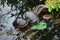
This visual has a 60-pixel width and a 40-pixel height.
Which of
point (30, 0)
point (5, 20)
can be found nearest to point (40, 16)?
point (30, 0)

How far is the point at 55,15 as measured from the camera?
989mm

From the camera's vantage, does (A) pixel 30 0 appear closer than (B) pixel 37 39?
No

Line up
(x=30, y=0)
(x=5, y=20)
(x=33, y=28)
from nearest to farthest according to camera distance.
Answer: (x=33, y=28) < (x=30, y=0) < (x=5, y=20)

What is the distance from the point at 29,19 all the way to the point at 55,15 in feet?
0.48

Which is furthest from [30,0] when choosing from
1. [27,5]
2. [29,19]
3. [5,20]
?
[5,20]

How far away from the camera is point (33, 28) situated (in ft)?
3.18

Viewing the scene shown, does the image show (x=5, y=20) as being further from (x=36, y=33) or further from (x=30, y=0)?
(x=36, y=33)

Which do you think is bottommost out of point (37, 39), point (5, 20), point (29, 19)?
point (5, 20)

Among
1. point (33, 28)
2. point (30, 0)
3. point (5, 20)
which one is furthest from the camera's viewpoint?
point (5, 20)

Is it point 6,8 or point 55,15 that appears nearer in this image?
point 55,15

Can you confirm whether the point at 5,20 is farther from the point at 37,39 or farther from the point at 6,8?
the point at 37,39

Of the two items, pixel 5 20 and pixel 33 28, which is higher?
pixel 33 28

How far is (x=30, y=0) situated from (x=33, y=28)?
42 cm

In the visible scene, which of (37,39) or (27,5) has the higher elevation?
(27,5)
